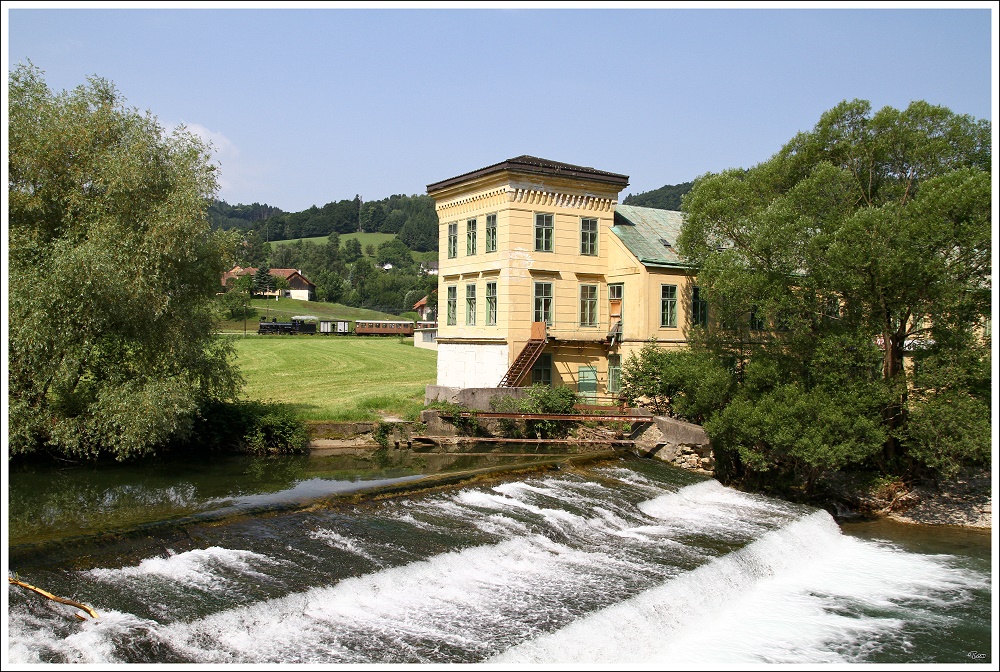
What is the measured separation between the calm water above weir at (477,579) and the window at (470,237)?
14075 millimetres

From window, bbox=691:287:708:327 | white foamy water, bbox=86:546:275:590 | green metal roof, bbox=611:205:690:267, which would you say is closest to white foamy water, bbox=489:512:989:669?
white foamy water, bbox=86:546:275:590

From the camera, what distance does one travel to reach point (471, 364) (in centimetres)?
2981

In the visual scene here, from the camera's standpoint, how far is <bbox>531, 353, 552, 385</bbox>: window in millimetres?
28516

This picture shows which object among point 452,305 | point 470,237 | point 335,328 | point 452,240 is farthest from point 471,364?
point 335,328

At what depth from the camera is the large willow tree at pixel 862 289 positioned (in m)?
17.5

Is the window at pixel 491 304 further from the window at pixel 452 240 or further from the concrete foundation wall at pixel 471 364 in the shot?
the window at pixel 452 240

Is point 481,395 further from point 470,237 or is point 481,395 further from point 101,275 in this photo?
point 101,275

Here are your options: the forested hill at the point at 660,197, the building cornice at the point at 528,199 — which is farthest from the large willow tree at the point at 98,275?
the forested hill at the point at 660,197

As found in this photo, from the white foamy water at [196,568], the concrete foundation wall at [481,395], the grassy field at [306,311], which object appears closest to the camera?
the white foamy water at [196,568]

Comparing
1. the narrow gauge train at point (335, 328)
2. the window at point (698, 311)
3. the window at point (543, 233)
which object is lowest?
the window at point (698, 311)

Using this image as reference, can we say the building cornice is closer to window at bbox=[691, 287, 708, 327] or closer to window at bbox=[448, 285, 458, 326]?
window at bbox=[448, 285, 458, 326]

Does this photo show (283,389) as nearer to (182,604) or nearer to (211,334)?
(211,334)

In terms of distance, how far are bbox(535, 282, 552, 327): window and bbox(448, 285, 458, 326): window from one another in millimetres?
4272

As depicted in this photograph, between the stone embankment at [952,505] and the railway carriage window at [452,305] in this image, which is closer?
the stone embankment at [952,505]
